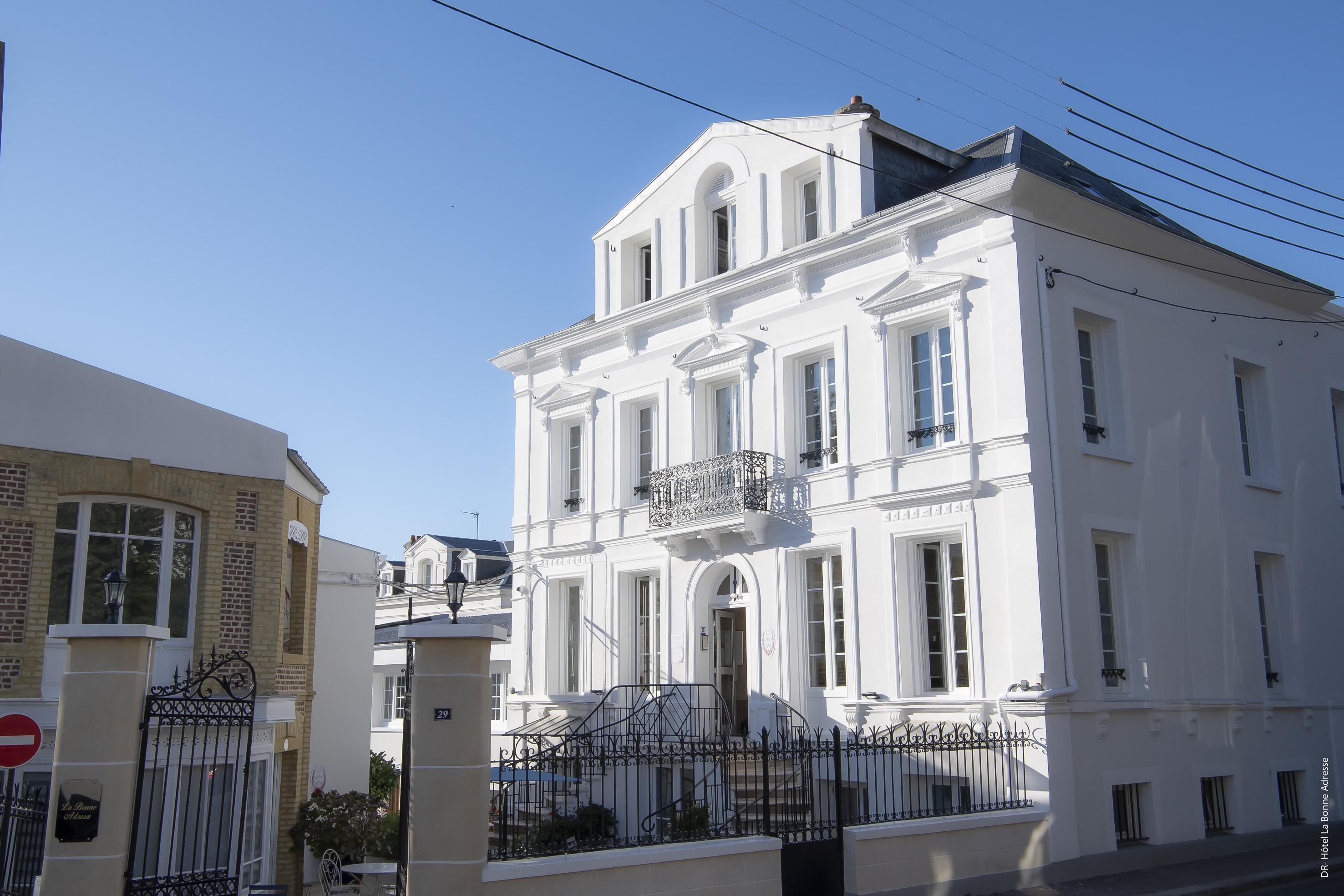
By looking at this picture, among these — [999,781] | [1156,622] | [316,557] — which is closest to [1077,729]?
[999,781]

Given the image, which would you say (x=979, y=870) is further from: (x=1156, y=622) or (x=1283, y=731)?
(x=1283, y=731)

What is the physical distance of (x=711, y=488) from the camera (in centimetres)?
1934

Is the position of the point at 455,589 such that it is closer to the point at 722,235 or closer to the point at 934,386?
the point at 934,386

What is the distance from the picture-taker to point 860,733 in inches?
652

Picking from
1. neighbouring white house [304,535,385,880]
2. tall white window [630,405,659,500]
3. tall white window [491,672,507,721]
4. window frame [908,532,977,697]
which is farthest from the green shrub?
A: window frame [908,532,977,697]

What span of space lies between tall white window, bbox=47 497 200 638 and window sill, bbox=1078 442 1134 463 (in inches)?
474

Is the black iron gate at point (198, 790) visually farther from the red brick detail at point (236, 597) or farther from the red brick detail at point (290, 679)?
the red brick detail at point (290, 679)

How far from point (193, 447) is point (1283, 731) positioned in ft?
54.4

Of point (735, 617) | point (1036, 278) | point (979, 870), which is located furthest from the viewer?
point (735, 617)

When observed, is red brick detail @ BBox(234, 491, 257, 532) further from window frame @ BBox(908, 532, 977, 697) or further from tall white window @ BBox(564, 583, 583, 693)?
window frame @ BBox(908, 532, 977, 697)

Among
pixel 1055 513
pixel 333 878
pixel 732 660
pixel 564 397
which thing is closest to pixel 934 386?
pixel 1055 513

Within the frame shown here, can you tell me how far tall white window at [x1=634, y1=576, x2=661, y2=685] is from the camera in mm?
20891

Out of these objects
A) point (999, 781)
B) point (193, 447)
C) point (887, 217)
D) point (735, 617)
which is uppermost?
point (887, 217)

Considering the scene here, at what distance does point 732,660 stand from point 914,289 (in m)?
7.29
